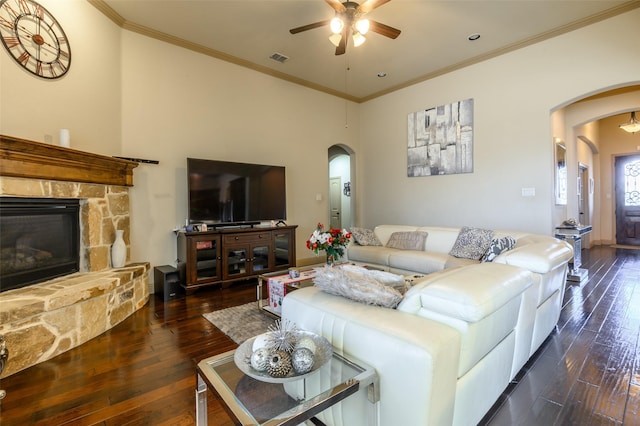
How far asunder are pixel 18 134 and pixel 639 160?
36.7 feet

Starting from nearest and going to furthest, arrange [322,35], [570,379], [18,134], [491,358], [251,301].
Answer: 1. [491,358]
2. [570,379]
3. [18,134]
4. [251,301]
5. [322,35]

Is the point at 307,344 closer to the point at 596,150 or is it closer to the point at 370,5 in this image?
the point at 370,5

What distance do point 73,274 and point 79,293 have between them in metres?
0.62

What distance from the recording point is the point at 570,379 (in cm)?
193

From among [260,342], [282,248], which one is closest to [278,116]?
[282,248]

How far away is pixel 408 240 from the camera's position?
4.36m

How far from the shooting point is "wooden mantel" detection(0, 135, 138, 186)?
2289 millimetres

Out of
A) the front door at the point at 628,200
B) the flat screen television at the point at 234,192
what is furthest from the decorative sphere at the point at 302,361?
the front door at the point at 628,200

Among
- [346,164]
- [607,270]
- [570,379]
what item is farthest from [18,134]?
[607,270]

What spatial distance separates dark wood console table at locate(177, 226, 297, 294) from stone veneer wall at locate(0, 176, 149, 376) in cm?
56

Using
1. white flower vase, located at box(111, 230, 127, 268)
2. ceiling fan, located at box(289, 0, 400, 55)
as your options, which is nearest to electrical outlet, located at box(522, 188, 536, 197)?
ceiling fan, located at box(289, 0, 400, 55)

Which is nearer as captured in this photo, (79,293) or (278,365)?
(278,365)

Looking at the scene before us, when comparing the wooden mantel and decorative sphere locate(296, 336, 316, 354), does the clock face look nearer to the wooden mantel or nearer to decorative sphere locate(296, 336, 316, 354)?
the wooden mantel

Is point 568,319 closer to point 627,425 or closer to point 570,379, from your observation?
point 570,379
